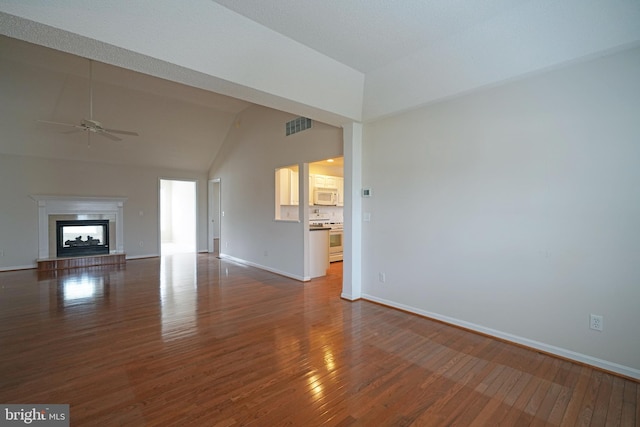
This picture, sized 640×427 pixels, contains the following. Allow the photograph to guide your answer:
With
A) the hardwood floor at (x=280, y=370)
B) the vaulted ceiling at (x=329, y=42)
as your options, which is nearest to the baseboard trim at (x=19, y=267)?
the hardwood floor at (x=280, y=370)

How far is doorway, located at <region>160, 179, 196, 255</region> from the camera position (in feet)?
35.1

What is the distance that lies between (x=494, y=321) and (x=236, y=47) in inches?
150

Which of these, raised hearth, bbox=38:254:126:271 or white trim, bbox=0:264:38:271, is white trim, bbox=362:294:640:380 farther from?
white trim, bbox=0:264:38:271

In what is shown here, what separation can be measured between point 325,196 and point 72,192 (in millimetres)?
6169

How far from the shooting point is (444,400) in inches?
80.5

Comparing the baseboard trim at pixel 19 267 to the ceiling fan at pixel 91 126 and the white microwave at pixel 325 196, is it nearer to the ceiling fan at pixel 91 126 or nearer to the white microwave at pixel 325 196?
the ceiling fan at pixel 91 126

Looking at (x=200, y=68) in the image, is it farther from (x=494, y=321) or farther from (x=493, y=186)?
(x=494, y=321)

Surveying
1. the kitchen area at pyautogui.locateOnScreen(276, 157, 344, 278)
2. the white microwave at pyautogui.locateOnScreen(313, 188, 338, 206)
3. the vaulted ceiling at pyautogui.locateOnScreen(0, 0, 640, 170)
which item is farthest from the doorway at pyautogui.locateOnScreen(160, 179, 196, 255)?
the vaulted ceiling at pyautogui.locateOnScreen(0, 0, 640, 170)

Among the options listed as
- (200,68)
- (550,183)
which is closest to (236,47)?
(200,68)

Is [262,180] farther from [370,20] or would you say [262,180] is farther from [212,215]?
[370,20]

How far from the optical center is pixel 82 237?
7234 millimetres

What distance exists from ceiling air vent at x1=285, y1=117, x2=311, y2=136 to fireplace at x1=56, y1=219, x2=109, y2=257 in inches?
220

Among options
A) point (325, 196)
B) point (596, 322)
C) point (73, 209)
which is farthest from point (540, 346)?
point (73, 209)

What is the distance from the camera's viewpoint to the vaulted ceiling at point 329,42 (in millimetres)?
2152
